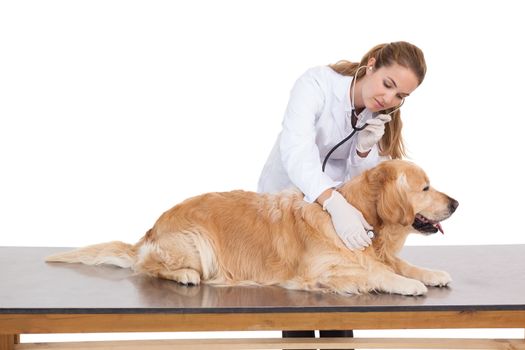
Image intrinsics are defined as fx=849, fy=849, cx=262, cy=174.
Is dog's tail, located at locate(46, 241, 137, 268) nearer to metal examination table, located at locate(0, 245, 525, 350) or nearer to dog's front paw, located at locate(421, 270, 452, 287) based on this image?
metal examination table, located at locate(0, 245, 525, 350)

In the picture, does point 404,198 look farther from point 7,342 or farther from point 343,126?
point 7,342

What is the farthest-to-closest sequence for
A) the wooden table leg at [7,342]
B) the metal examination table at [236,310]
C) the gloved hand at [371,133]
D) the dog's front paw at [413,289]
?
1. the gloved hand at [371,133]
2. the wooden table leg at [7,342]
3. the dog's front paw at [413,289]
4. the metal examination table at [236,310]

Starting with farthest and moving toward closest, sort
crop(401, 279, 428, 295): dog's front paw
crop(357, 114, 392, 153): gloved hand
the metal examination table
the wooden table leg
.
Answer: crop(357, 114, 392, 153): gloved hand → the wooden table leg → crop(401, 279, 428, 295): dog's front paw → the metal examination table

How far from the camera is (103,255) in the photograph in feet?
14.1

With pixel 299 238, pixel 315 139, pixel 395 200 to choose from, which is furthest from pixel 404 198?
pixel 315 139

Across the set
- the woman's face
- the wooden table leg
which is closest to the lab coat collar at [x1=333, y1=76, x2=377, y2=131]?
the woman's face

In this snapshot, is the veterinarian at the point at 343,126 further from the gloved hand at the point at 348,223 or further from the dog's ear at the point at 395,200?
the dog's ear at the point at 395,200

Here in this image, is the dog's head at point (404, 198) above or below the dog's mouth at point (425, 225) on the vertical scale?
above

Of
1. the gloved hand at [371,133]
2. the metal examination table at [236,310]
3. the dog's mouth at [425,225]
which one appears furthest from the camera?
the gloved hand at [371,133]

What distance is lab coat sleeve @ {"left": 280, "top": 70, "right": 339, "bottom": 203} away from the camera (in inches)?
153

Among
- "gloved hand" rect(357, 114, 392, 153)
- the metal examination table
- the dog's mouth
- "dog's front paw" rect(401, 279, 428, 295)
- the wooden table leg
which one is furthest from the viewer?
"gloved hand" rect(357, 114, 392, 153)

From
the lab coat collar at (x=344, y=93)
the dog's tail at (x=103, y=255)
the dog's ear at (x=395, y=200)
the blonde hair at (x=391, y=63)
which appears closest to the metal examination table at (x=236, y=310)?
the dog's tail at (x=103, y=255)

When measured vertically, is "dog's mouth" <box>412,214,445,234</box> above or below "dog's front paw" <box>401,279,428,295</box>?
above

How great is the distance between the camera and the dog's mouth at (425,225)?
3740mm
